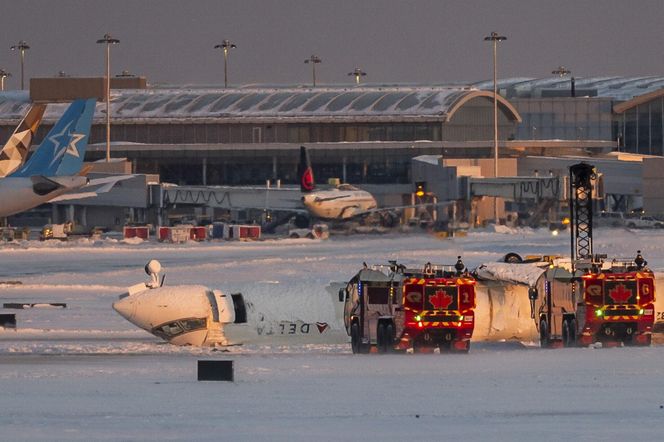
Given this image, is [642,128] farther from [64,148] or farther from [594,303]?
[594,303]

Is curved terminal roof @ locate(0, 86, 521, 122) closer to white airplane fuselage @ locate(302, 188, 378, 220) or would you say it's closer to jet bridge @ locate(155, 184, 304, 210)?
jet bridge @ locate(155, 184, 304, 210)

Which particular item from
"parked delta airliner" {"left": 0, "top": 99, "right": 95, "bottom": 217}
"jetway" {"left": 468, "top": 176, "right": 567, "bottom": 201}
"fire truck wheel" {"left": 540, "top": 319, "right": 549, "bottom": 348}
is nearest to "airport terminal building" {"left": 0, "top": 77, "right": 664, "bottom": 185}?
"jetway" {"left": 468, "top": 176, "right": 567, "bottom": 201}

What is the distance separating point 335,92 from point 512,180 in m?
46.3

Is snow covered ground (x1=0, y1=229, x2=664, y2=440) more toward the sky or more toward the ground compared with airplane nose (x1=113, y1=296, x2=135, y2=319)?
more toward the ground

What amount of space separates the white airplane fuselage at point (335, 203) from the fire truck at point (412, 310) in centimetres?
7844

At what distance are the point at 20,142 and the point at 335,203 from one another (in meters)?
38.7

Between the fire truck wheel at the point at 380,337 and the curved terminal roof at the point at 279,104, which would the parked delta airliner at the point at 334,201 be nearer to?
the curved terminal roof at the point at 279,104

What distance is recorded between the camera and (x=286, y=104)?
154 m

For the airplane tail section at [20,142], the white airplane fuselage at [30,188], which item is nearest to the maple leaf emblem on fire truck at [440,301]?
the white airplane fuselage at [30,188]

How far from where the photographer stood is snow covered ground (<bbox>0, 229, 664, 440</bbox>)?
75.2 feet

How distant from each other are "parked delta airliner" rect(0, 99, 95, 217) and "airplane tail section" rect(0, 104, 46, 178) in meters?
3.36

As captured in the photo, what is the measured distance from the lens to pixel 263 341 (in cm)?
3747

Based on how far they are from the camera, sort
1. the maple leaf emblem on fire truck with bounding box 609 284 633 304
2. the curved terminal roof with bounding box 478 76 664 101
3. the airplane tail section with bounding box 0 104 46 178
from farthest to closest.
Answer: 1. the curved terminal roof with bounding box 478 76 664 101
2. the airplane tail section with bounding box 0 104 46 178
3. the maple leaf emblem on fire truck with bounding box 609 284 633 304

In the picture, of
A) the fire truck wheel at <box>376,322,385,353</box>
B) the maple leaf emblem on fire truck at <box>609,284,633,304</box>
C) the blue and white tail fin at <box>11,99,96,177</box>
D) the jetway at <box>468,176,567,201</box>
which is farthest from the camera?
the jetway at <box>468,176,567,201</box>
